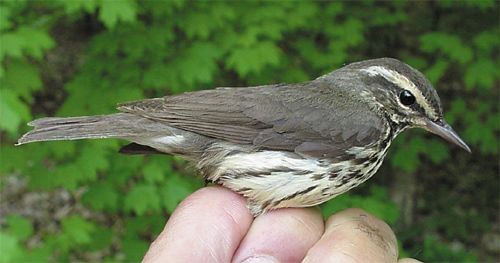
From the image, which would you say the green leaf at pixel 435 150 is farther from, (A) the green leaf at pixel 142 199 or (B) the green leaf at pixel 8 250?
(B) the green leaf at pixel 8 250

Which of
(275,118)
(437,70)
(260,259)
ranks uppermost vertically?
(275,118)

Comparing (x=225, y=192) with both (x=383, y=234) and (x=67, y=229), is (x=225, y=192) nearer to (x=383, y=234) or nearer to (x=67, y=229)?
(x=383, y=234)

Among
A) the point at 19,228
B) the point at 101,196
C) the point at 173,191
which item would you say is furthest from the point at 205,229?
the point at 19,228

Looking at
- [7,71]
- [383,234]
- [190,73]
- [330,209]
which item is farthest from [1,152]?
[383,234]

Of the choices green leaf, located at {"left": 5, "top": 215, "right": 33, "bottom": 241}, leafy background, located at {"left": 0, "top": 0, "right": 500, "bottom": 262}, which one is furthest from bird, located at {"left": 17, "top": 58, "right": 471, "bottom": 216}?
green leaf, located at {"left": 5, "top": 215, "right": 33, "bottom": 241}

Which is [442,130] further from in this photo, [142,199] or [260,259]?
[142,199]

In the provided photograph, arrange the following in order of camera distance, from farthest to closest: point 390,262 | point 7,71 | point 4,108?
point 7,71
point 4,108
point 390,262

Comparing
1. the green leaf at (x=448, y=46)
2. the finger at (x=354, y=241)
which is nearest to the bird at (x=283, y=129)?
the finger at (x=354, y=241)
